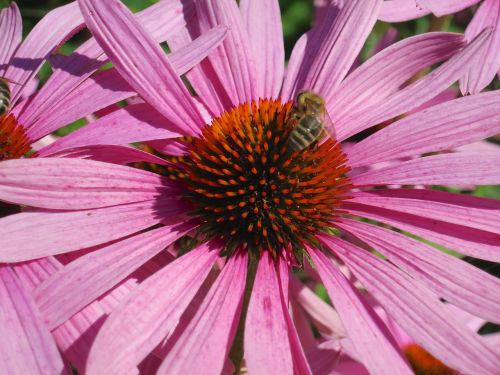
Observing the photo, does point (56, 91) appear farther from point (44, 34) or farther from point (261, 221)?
point (261, 221)

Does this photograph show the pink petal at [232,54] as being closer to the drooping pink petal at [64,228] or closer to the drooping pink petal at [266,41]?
the drooping pink petal at [266,41]

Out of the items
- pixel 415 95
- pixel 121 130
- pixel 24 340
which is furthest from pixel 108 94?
pixel 415 95

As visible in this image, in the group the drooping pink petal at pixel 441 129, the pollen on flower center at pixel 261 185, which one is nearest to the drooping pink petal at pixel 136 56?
the pollen on flower center at pixel 261 185

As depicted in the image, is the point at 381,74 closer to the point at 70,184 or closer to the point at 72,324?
the point at 70,184

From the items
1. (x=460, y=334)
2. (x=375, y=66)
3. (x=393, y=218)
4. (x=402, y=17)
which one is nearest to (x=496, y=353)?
(x=460, y=334)

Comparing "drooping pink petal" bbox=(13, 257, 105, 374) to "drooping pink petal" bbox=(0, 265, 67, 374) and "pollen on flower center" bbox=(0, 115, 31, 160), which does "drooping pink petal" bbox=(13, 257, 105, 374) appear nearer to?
"drooping pink petal" bbox=(0, 265, 67, 374)

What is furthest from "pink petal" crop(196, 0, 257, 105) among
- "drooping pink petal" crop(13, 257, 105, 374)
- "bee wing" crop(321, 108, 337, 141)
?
"drooping pink petal" crop(13, 257, 105, 374)
